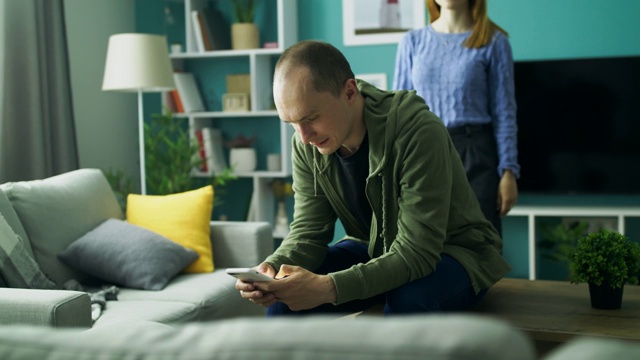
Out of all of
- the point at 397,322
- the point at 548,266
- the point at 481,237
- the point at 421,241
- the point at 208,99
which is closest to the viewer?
the point at 397,322

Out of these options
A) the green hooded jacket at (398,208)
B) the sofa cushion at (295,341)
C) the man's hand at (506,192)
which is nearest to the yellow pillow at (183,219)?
the green hooded jacket at (398,208)

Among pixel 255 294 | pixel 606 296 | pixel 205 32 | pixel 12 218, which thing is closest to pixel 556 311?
pixel 606 296

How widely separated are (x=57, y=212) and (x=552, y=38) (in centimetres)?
279

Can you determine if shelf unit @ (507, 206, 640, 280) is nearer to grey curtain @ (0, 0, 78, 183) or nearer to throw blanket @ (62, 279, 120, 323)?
throw blanket @ (62, 279, 120, 323)

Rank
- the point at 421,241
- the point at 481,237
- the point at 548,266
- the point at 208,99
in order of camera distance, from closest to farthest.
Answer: the point at 421,241 → the point at 481,237 → the point at 548,266 → the point at 208,99

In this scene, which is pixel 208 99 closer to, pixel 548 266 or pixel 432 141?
pixel 548 266

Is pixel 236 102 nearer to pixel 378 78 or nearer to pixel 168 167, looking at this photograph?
pixel 168 167

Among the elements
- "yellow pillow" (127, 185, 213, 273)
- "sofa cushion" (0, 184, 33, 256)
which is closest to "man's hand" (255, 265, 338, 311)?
"sofa cushion" (0, 184, 33, 256)

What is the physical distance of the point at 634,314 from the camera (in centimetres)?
203

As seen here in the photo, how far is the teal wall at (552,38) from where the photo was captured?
168 inches

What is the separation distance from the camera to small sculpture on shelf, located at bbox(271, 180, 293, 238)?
482 cm

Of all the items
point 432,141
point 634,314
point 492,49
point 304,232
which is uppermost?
point 492,49

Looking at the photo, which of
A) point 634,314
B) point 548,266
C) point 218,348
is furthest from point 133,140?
point 218,348

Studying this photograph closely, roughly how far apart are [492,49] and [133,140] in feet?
9.85
